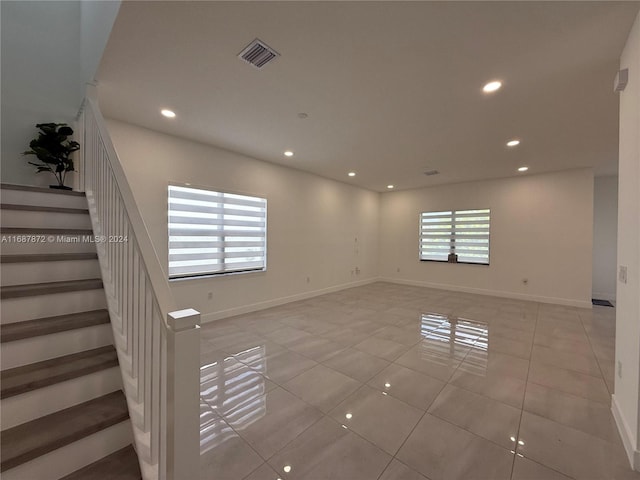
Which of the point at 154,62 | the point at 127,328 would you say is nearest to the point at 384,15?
the point at 154,62

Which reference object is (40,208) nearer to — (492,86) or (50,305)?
(50,305)

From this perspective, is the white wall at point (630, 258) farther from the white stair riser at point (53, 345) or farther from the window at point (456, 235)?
the window at point (456, 235)

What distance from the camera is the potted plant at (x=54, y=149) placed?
2.77m

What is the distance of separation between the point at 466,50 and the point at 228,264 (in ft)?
13.4

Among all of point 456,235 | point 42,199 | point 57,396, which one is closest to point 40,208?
point 42,199

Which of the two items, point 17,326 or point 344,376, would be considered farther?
point 344,376

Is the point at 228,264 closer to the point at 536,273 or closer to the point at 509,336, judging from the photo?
the point at 509,336

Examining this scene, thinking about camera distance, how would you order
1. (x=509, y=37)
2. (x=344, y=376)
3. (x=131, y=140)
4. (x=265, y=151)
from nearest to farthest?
1. (x=509, y=37)
2. (x=344, y=376)
3. (x=131, y=140)
4. (x=265, y=151)

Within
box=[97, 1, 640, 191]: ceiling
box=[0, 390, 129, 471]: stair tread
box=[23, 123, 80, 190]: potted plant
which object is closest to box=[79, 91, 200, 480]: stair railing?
box=[0, 390, 129, 471]: stair tread

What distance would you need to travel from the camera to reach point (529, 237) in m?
5.79

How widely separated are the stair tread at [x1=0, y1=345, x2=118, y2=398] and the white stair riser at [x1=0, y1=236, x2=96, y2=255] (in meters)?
1.00

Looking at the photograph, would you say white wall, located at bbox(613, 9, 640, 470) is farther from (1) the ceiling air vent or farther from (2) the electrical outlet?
(1) the ceiling air vent

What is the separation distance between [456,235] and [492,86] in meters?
4.99

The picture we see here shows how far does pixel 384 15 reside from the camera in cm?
170
